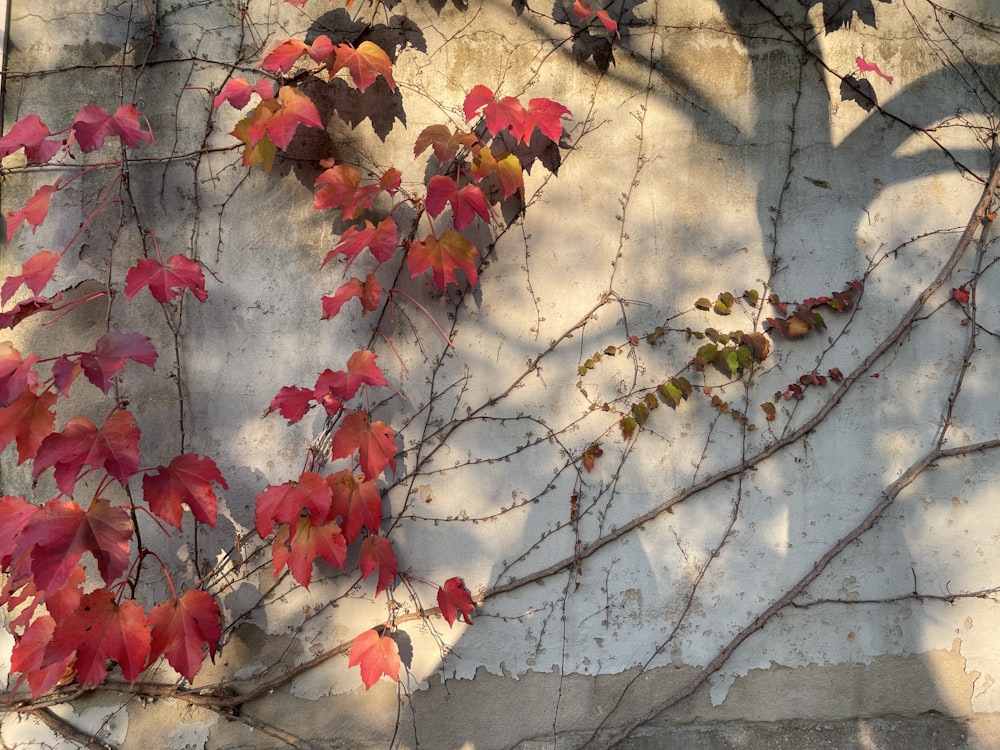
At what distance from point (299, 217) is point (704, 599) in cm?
167

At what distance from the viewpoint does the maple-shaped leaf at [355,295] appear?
7.24 feet

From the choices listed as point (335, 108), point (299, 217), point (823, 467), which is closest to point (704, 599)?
point (823, 467)

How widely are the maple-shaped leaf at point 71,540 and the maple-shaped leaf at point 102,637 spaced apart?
194 millimetres

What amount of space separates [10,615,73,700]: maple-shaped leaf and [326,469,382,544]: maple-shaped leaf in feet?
2.47

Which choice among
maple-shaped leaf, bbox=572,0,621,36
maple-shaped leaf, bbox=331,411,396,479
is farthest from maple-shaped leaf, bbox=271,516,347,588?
maple-shaped leaf, bbox=572,0,621,36

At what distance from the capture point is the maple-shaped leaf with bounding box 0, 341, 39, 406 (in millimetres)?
1859

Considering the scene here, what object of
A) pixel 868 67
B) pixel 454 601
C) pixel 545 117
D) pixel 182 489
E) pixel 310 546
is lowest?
pixel 454 601

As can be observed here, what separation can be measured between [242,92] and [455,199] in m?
0.66

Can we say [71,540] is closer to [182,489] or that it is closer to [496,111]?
[182,489]

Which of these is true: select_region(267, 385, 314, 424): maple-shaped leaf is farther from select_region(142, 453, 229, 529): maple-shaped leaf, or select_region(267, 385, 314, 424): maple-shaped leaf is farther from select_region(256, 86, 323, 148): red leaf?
select_region(256, 86, 323, 148): red leaf

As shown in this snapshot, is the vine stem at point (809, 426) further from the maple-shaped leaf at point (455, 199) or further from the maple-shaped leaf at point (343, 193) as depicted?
the maple-shaped leaf at point (343, 193)

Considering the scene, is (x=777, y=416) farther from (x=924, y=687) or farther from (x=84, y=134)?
(x=84, y=134)

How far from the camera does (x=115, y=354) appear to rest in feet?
5.94

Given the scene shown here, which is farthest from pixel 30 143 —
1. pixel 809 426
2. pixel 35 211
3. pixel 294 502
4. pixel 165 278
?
pixel 809 426
